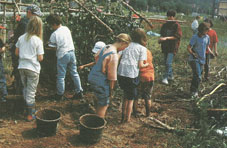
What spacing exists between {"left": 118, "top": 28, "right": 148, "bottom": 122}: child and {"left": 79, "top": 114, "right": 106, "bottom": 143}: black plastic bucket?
2.34ft

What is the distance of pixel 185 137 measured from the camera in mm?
4379

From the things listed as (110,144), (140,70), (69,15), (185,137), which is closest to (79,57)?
(69,15)

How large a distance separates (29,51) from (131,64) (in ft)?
5.36

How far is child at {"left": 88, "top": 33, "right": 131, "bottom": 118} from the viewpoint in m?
4.16

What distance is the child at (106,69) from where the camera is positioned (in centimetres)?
416

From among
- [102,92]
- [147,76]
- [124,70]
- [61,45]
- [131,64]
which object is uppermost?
[61,45]

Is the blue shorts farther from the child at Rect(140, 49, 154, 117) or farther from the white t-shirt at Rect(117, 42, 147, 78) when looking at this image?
the white t-shirt at Rect(117, 42, 147, 78)

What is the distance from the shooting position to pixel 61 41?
5.14 metres

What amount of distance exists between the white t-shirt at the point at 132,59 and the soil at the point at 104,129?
3.20ft

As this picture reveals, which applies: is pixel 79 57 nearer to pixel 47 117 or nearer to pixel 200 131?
pixel 47 117

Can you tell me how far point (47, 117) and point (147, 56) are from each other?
2.01 metres

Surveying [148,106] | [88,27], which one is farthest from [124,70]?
[88,27]

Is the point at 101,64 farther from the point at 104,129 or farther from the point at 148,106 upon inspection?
the point at 148,106

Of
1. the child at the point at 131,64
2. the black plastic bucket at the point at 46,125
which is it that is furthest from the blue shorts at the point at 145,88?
the black plastic bucket at the point at 46,125
